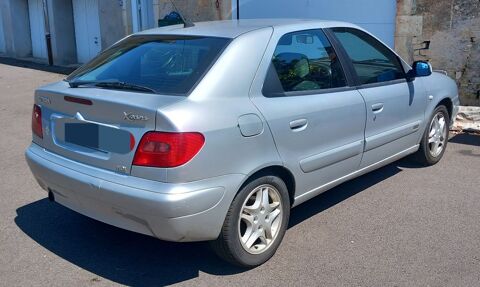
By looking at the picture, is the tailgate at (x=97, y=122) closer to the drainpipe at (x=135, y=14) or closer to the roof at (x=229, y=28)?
the roof at (x=229, y=28)

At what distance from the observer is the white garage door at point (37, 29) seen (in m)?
18.7

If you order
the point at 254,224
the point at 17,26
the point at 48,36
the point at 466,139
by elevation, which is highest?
the point at 17,26

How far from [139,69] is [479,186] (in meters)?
3.46

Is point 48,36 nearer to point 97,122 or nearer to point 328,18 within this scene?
point 328,18

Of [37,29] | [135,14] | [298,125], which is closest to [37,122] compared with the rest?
[298,125]

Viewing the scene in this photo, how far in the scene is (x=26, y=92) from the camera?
11.6m

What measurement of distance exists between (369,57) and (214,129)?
6.91 ft

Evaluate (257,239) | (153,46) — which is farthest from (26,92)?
(257,239)

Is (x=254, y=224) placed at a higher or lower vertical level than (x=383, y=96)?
lower

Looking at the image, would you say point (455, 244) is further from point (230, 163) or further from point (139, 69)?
point (139, 69)

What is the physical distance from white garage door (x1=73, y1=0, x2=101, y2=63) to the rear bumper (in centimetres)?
1319

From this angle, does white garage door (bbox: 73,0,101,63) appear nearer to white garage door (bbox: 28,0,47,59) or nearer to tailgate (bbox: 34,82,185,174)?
white garage door (bbox: 28,0,47,59)

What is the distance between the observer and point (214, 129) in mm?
3066

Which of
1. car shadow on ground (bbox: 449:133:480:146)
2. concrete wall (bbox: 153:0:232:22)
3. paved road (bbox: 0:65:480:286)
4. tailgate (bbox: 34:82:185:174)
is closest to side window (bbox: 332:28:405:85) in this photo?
paved road (bbox: 0:65:480:286)
